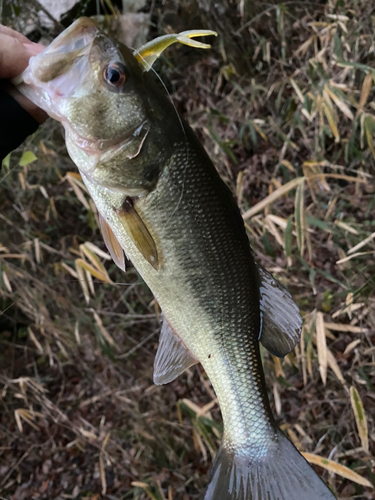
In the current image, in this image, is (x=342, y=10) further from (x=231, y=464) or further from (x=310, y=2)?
(x=231, y=464)

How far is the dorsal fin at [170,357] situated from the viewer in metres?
1.04

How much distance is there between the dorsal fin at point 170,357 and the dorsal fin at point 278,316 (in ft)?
0.72

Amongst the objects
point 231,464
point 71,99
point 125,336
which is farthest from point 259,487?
point 125,336

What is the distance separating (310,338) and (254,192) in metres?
1.29

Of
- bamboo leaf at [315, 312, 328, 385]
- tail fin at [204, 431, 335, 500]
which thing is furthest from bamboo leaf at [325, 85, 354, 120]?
tail fin at [204, 431, 335, 500]

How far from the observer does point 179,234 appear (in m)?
0.93

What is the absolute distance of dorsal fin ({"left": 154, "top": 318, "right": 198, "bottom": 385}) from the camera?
3.40 feet

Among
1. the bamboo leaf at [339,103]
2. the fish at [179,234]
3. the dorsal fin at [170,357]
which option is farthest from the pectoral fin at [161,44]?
the bamboo leaf at [339,103]

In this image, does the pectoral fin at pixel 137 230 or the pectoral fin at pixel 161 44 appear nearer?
the pectoral fin at pixel 161 44

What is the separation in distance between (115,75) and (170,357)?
28.2 inches

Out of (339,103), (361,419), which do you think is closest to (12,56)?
(339,103)

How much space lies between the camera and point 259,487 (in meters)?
1.01

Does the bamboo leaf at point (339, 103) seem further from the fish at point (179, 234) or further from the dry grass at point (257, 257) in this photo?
the fish at point (179, 234)

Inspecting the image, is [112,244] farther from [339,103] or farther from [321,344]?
[339,103]
